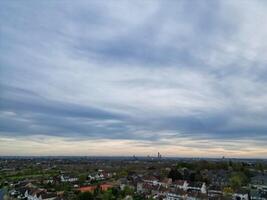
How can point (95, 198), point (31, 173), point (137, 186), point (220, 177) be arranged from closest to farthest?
point (95, 198)
point (137, 186)
point (220, 177)
point (31, 173)

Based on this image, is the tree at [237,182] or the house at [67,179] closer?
Answer: the tree at [237,182]

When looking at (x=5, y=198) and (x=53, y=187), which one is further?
(x=53, y=187)

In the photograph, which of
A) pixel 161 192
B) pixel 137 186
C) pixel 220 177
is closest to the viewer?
pixel 161 192

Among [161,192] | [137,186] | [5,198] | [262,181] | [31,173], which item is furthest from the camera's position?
[31,173]

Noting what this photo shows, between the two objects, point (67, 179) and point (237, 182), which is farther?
point (67, 179)

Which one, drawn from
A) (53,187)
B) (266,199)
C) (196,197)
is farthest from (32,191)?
(266,199)

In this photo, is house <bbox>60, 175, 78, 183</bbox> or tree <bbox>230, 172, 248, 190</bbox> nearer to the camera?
tree <bbox>230, 172, 248, 190</bbox>

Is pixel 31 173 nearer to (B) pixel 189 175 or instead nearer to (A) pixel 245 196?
(B) pixel 189 175

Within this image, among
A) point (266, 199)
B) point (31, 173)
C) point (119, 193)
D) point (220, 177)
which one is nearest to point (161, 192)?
point (119, 193)

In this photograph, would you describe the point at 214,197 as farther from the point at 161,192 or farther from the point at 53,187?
the point at 53,187
